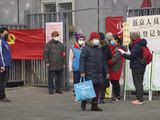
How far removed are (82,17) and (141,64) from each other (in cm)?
795

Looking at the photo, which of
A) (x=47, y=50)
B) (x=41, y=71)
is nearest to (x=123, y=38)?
(x=47, y=50)

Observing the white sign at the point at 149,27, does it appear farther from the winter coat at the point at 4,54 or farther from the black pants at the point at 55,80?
the winter coat at the point at 4,54

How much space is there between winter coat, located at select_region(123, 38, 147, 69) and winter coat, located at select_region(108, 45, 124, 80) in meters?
0.58

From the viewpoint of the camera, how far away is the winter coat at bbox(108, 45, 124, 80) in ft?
46.9

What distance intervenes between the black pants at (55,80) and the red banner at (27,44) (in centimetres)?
106

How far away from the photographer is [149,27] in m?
14.7

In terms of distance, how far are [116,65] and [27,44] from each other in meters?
4.29

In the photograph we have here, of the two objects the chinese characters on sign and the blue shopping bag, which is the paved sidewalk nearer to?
the blue shopping bag

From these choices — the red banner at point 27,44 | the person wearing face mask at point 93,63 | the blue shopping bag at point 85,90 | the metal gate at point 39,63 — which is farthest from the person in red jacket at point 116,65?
the red banner at point 27,44

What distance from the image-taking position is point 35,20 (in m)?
18.0

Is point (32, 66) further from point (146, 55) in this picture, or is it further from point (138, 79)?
point (146, 55)

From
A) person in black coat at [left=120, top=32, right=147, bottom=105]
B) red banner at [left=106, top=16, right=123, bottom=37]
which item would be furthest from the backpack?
red banner at [left=106, top=16, right=123, bottom=37]

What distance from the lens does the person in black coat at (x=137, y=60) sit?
13656 millimetres

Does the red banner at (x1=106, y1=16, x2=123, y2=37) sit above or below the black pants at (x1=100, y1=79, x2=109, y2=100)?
above
